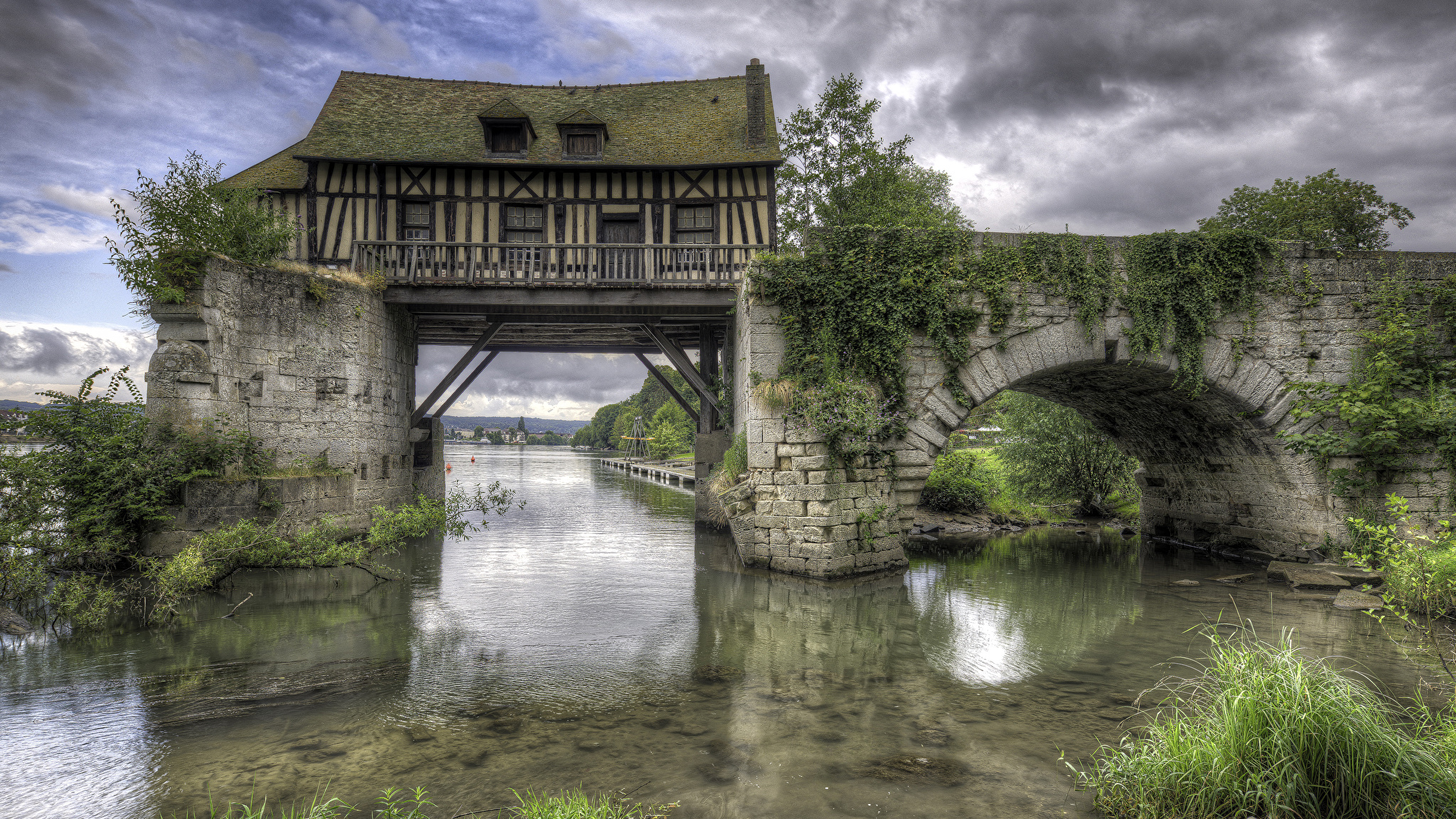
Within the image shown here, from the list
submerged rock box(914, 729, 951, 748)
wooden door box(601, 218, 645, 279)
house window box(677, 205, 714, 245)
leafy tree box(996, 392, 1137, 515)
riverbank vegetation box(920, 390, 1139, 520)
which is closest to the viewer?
submerged rock box(914, 729, 951, 748)

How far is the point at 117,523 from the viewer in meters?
7.78

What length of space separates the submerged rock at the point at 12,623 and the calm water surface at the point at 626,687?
0.90ft

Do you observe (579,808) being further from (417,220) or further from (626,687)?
(417,220)

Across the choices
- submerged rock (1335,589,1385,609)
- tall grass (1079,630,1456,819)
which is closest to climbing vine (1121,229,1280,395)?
submerged rock (1335,589,1385,609)

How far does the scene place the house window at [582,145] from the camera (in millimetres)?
12702

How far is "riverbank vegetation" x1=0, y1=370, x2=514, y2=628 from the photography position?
259 inches

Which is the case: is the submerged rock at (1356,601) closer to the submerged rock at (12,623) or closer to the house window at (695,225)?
the house window at (695,225)

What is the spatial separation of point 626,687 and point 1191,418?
9.56 metres

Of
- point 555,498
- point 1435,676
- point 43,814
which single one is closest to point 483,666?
point 43,814

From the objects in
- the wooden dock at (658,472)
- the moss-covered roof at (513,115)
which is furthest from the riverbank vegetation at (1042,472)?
the moss-covered roof at (513,115)

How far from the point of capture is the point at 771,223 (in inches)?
501

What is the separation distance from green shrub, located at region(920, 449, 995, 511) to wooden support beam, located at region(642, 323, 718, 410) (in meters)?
5.31

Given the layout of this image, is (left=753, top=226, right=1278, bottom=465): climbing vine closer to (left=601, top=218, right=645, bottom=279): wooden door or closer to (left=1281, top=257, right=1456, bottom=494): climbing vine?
(left=1281, top=257, right=1456, bottom=494): climbing vine

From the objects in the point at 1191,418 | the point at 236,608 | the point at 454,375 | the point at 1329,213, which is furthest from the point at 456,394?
the point at 1329,213
